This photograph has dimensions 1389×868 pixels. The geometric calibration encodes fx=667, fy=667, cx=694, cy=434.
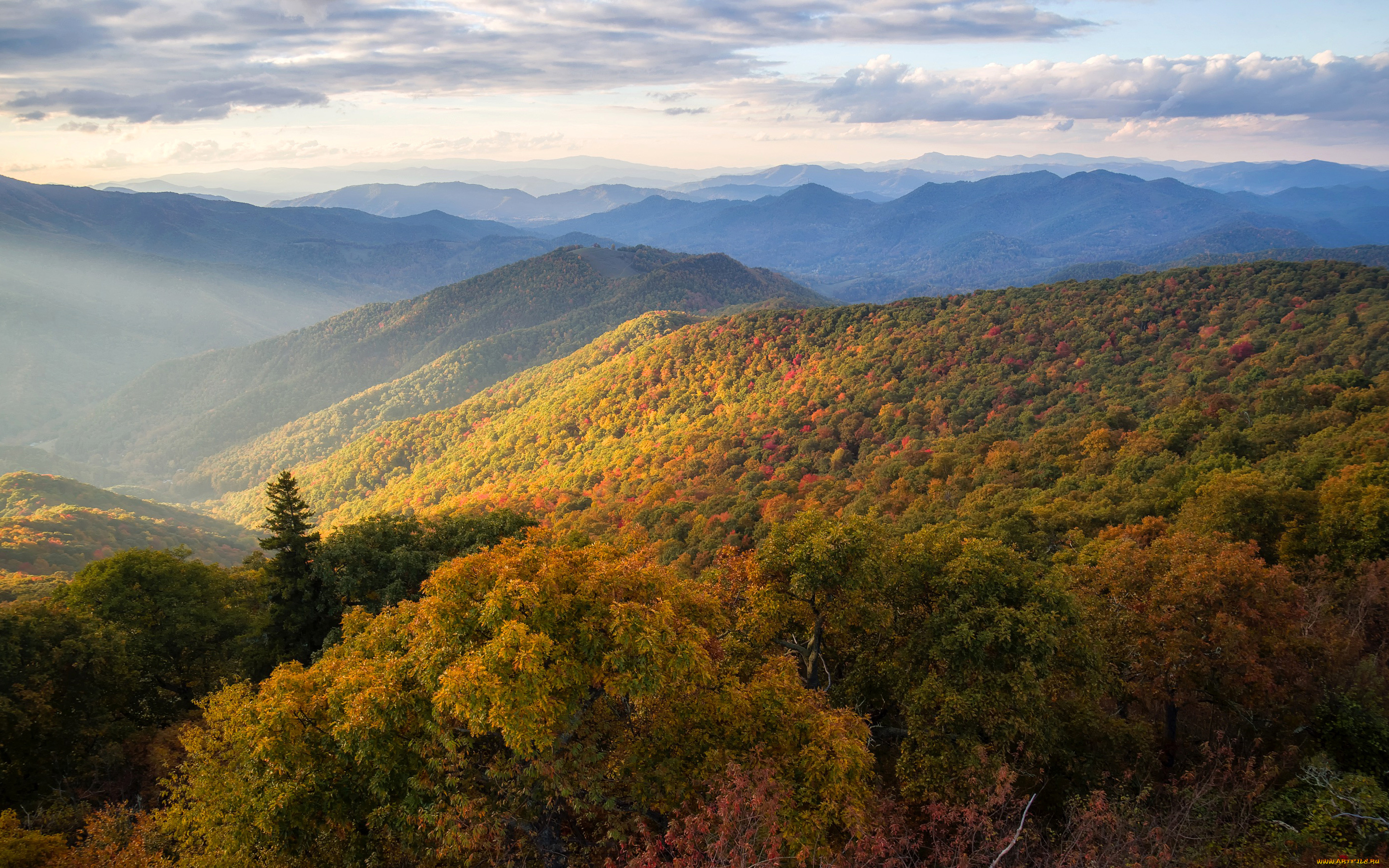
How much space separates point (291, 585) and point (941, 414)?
254 ft

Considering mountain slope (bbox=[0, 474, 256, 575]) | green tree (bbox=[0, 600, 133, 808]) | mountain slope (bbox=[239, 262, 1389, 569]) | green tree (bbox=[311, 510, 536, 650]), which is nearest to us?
green tree (bbox=[0, 600, 133, 808])

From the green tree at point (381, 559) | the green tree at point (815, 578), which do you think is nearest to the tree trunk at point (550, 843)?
the green tree at point (815, 578)

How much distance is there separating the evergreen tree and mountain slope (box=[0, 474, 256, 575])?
116ft

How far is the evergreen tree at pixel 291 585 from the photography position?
3228 centimetres

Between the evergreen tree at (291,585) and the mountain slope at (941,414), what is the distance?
31.1 m

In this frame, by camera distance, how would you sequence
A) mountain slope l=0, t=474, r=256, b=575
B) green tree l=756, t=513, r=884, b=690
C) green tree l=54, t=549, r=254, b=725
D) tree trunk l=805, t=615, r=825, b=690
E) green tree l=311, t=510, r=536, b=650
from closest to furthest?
green tree l=756, t=513, r=884, b=690 → tree trunk l=805, t=615, r=825, b=690 → green tree l=54, t=549, r=254, b=725 → green tree l=311, t=510, r=536, b=650 → mountain slope l=0, t=474, r=256, b=575

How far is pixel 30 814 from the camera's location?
2225 cm

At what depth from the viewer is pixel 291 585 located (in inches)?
1271

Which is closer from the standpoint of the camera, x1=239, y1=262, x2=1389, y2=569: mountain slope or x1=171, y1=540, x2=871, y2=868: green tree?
x1=171, y1=540, x2=871, y2=868: green tree

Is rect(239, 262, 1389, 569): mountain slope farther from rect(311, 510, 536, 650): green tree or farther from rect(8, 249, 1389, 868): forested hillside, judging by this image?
rect(311, 510, 536, 650): green tree

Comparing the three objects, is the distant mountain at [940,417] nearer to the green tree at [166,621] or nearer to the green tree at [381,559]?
the green tree at [381,559]

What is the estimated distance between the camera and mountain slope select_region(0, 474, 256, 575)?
90.3 m

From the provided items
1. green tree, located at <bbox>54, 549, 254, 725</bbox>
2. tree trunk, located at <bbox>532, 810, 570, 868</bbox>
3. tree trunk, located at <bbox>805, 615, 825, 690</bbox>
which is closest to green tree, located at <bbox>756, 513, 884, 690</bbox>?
tree trunk, located at <bbox>805, 615, 825, 690</bbox>

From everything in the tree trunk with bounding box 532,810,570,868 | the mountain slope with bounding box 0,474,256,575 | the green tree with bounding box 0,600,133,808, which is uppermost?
the tree trunk with bounding box 532,810,570,868
